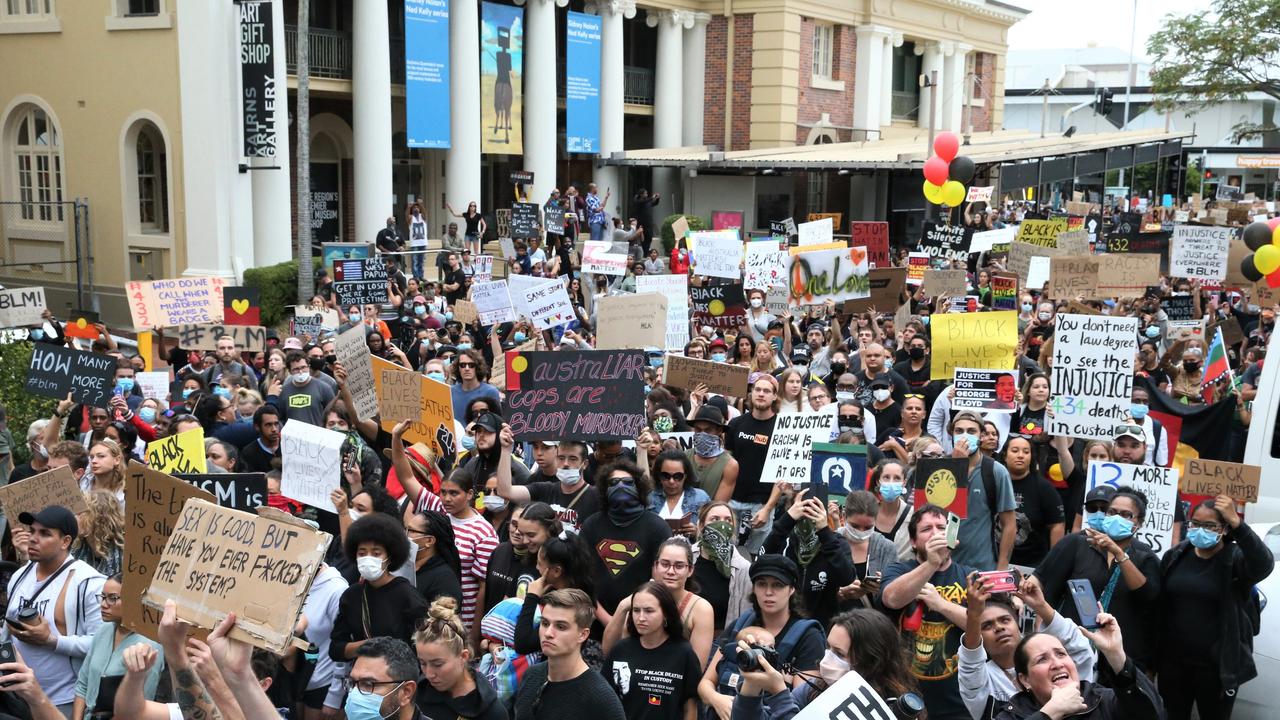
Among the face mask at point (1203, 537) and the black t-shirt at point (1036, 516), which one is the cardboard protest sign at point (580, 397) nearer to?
the black t-shirt at point (1036, 516)

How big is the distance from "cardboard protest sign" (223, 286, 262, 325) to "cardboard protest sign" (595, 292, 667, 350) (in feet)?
12.1

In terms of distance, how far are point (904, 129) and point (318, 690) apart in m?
42.1

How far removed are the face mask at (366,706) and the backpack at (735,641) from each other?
1.39m

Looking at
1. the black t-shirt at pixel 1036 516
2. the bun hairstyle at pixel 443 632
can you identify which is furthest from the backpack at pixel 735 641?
the black t-shirt at pixel 1036 516

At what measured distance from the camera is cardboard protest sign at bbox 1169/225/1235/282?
58.5 feet

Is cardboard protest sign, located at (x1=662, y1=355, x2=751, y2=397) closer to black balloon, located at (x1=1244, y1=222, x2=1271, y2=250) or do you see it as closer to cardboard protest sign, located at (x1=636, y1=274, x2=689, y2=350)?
cardboard protest sign, located at (x1=636, y1=274, x2=689, y2=350)

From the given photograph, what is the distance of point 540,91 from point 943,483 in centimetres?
2648

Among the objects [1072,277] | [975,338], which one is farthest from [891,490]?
[1072,277]

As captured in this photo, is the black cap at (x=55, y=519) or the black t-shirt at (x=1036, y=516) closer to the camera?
the black cap at (x=55, y=519)

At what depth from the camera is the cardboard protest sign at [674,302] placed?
14625 millimetres

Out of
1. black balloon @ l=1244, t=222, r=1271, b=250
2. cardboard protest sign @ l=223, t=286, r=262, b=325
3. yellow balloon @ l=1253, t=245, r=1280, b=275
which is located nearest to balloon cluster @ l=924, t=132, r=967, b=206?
black balloon @ l=1244, t=222, r=1271, b=250

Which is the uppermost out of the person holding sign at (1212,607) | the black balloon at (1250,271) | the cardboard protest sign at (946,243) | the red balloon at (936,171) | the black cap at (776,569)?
the red balloon at (936,171)

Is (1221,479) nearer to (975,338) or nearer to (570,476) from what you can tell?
(570,476)

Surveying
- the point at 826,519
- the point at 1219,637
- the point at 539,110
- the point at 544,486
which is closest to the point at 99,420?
the point at 544,486
